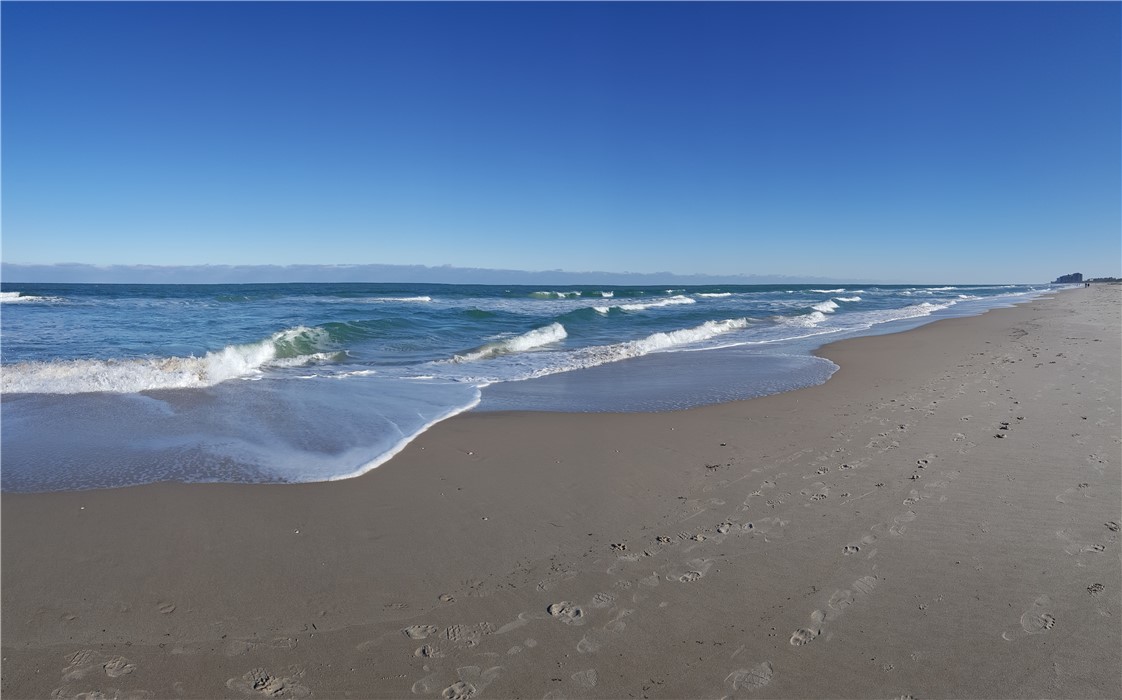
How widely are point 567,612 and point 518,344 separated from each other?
13986mm

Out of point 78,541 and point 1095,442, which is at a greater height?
point 1095,442

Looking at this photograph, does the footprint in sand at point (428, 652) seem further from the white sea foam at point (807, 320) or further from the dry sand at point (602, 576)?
the white sea foam at point (807, 320)

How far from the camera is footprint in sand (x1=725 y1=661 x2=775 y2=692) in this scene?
8.93 feet

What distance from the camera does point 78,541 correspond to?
4180 millimetres

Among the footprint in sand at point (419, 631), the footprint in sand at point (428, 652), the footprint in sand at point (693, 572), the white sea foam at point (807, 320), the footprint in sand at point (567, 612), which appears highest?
the white sea foam at point (807, 320)

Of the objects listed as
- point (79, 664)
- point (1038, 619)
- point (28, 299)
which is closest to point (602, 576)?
point (1038, 619)

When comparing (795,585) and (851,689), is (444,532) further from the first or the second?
(851,689)

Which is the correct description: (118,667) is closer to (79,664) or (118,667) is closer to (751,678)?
(79,664)

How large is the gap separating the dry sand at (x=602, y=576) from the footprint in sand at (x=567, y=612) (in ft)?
0.07

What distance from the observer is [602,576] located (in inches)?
145

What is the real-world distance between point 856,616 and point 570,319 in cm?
2336

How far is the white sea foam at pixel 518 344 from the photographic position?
1509 cm

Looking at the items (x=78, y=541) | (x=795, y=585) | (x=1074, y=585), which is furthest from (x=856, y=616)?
(x=78, y=541)

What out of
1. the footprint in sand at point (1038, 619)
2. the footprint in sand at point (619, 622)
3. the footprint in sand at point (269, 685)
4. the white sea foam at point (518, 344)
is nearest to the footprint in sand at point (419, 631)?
the footprint in sand at point (269, 685)
